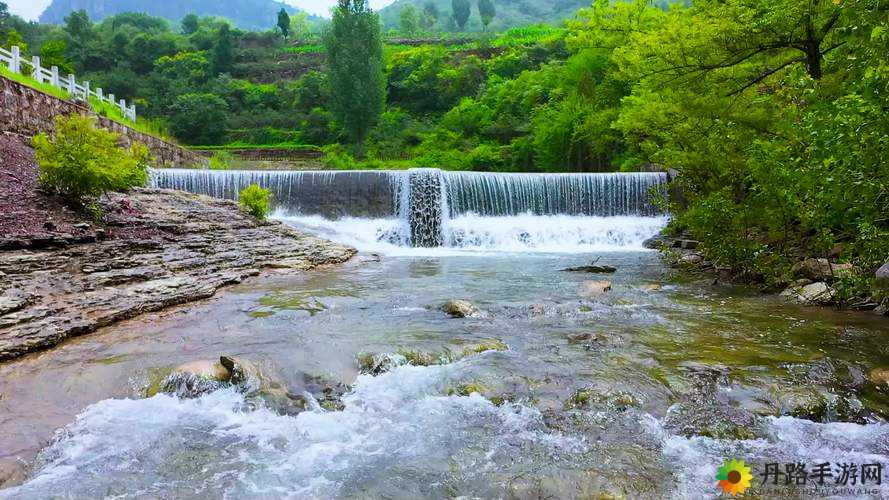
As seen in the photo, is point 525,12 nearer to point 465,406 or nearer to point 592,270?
point 592,270

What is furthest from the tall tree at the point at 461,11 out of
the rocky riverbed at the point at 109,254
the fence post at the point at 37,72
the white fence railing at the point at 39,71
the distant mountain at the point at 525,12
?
the rocky riverbed at the point at 109,254

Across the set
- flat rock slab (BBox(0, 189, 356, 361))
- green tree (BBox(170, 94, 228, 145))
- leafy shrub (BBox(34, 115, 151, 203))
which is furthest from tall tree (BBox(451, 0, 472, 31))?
leafy shrub (BBox(34, 115, 151, 203))

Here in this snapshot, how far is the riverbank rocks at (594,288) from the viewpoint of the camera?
7.40 meters

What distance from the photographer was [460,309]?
6.17 m

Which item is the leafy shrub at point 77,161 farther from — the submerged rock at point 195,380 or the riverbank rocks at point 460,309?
the riverbank rocks at point 460,309

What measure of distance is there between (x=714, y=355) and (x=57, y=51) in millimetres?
44044

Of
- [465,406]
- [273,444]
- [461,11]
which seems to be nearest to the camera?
[273,444]

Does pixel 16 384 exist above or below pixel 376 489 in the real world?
above

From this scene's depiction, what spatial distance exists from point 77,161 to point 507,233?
10346 millimetres

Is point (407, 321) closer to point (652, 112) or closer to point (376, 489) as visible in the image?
point (376, 489)

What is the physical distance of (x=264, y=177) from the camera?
53.9 ft

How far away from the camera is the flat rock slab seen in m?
5.00

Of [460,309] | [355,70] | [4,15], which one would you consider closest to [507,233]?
[460,309]

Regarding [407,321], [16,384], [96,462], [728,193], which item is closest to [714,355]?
[407,321]
